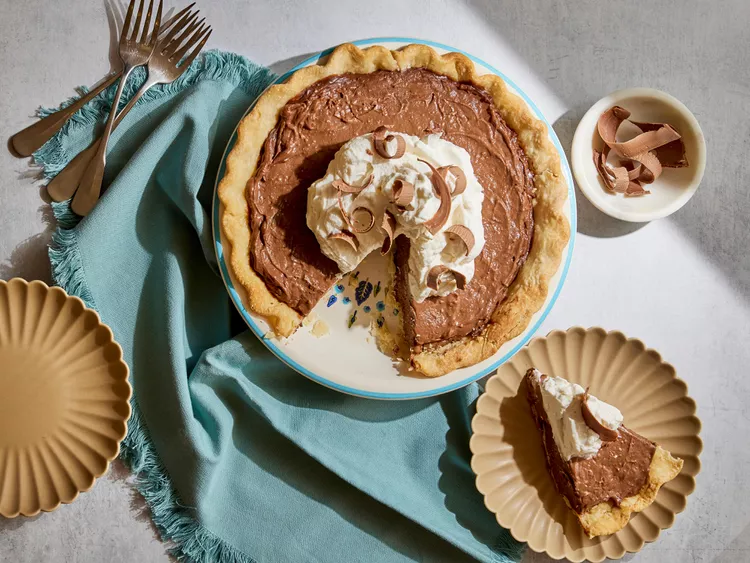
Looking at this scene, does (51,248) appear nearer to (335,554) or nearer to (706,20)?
(335,554)

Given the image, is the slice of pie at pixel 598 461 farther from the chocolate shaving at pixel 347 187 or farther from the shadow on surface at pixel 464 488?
the chocolate shaving at pixel 347 187

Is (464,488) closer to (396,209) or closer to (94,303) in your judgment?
(396,209)

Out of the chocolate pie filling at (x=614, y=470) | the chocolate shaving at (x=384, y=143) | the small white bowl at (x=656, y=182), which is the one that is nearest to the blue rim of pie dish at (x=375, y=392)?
the small white bowl at (x=656, y=182)

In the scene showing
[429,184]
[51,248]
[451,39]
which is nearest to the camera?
[429,184]

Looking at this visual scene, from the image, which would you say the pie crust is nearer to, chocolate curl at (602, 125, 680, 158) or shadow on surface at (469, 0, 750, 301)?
shadow on surface at (469, 0, 750, 301)

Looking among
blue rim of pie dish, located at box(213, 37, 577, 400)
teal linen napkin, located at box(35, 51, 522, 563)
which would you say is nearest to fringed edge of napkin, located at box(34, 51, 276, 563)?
teal linen napkin, located at box(35, 51, 522, 563)

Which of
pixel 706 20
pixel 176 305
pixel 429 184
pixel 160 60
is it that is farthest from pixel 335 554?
pixel 706 20
